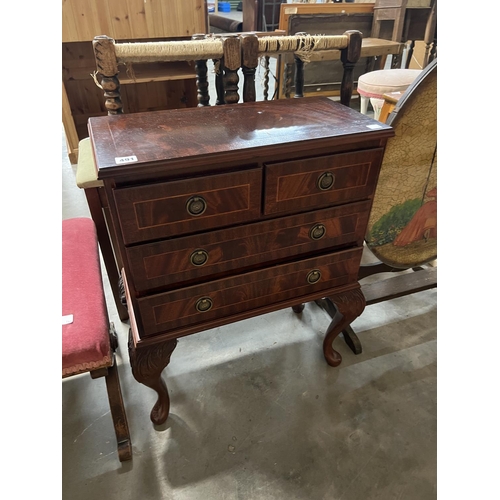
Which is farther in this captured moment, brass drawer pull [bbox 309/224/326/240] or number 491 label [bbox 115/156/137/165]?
brass drawer pull [bbox 309/224/326/240]

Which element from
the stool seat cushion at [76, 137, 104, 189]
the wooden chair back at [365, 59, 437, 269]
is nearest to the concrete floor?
the wooden chair back at [365, 59, 437, 269]

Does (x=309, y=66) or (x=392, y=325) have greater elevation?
(x=309, y=66)

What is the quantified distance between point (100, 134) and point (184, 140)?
239mm

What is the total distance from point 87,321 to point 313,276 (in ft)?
2.41

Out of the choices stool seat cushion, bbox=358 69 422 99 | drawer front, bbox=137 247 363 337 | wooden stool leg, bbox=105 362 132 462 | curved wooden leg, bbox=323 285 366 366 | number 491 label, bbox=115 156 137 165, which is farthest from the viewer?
stool seat cushion, bbox=358 69 422 99

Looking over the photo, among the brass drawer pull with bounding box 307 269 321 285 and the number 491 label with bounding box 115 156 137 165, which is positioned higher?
the number 491 label with bounding box 115 156 137 165

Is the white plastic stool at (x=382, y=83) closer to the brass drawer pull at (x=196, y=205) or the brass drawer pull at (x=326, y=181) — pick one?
the brass drawer pull at (x=326, y=181)

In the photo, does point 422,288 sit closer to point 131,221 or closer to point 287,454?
point 287,454

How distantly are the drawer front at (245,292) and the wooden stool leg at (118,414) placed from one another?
243 millimetres

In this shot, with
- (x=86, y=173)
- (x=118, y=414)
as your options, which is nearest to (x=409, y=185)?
(x=86, y=173)

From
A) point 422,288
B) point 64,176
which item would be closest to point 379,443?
point 422,288

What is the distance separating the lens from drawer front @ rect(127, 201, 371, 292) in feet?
3.33

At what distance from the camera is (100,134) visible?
1.03m

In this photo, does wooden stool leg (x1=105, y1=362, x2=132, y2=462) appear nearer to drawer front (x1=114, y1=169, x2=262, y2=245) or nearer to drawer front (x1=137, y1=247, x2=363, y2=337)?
→ drawer front (x1=137, y1=247, x2=363, y2=337)
